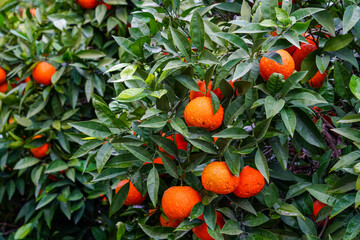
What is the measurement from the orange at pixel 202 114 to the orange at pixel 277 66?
14cm

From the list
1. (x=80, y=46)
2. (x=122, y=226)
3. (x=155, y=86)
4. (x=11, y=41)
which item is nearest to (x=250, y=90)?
(x=155, y=86)

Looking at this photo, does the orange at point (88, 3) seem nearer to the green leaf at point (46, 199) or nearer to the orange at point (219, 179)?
the green leaf at point (46, 199)

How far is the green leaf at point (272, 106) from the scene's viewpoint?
29.3 inches

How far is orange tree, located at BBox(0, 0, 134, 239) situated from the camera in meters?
1.62

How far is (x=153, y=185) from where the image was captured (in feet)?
2.89

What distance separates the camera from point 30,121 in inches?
64.7

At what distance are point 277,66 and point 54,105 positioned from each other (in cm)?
117

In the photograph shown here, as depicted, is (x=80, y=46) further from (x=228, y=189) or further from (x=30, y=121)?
(x=228, y=189)

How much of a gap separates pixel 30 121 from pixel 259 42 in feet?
3.98

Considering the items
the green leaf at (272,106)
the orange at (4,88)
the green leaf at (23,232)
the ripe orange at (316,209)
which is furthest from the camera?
the orange at (4,88)

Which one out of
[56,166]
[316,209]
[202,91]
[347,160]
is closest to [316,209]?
[316,209]

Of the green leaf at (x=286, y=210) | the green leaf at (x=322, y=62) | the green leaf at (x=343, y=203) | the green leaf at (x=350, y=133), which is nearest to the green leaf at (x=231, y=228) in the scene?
the green leaf at (x=286, y=210)

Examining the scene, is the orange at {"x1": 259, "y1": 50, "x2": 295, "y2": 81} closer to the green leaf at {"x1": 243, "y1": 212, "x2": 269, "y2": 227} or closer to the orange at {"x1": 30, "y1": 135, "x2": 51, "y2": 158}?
the green leaf at {"x1": 243, "y1": 212, "x2": 269, "y2": 227}

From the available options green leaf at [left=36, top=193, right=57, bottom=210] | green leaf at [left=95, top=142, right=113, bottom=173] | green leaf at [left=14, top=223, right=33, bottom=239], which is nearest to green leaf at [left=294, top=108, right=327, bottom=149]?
green leaf at [left=95, top=142, right=113, bottom=173]
